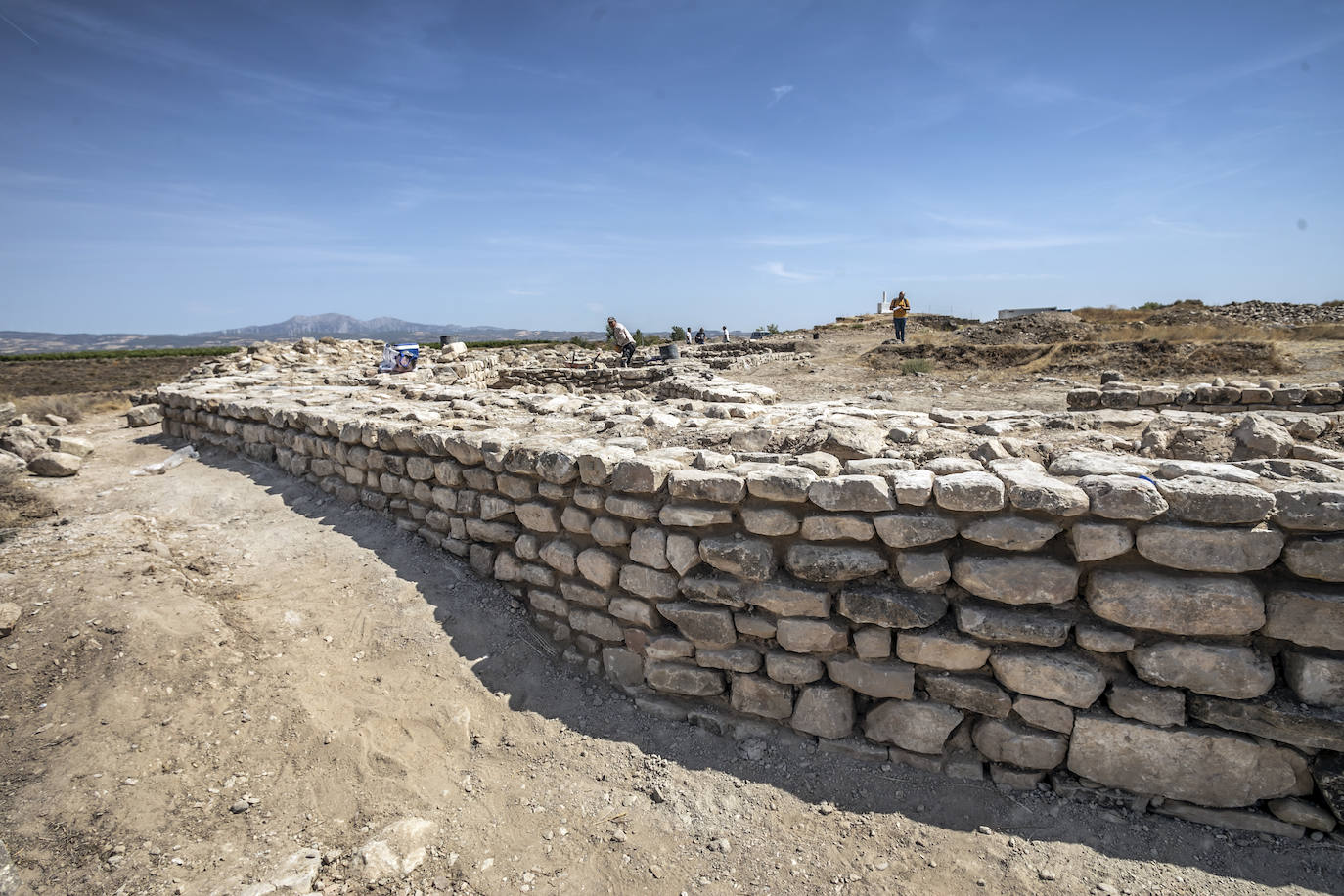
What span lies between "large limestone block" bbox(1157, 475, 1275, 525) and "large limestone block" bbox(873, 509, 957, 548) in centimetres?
78

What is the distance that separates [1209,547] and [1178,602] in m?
0.23

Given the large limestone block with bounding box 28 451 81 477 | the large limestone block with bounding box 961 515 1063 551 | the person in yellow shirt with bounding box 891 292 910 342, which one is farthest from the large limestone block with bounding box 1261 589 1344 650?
the person in yellow shirt with bounding box 891 292 910 342

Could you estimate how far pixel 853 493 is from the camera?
2820mm

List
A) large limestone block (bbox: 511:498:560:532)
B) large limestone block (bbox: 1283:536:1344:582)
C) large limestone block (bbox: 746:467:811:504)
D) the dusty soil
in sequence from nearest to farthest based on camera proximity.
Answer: large limestone block (bbox: 1283:536:1344:582) → large limestone block (bbox: 746:467:811:504) → large limestone block (bbox: 511:498:560:532) → the dusty soil

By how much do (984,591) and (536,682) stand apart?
7.82ft

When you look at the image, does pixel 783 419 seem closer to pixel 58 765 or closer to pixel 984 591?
pixel 984 591

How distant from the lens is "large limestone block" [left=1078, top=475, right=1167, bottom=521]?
2428 millimetres

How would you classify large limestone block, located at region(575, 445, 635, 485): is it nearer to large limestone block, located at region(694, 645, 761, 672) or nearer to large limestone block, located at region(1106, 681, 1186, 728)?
large limestone block, located at region(694, 645, 761, 672)

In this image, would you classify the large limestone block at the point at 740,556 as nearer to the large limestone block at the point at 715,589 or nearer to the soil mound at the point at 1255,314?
the large limestone block at the point at 715,589

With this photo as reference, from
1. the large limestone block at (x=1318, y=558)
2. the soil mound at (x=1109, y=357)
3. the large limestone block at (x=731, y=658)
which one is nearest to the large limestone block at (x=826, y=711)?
the large limestone block at (x=731, y=658)

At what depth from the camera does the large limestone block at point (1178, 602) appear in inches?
92.7

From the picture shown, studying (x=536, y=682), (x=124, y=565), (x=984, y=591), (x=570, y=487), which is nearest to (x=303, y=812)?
(x=536, y=682)

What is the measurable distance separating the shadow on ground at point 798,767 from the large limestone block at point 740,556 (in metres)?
0.80

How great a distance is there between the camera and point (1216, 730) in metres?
2.45
